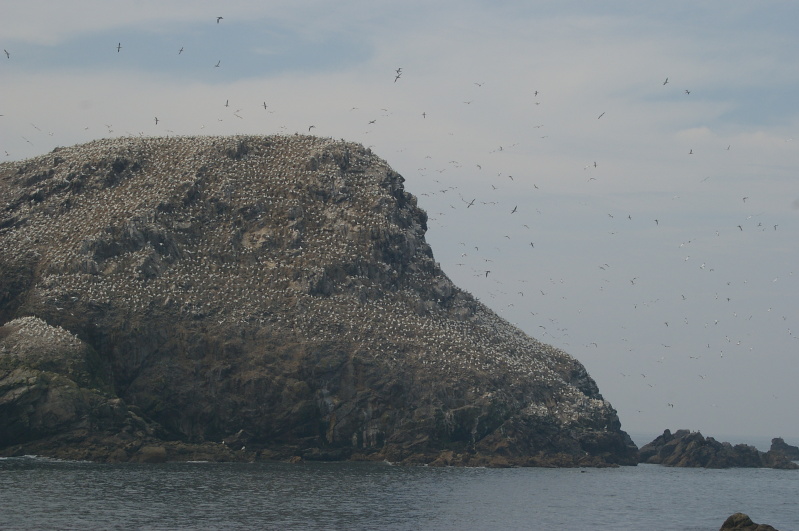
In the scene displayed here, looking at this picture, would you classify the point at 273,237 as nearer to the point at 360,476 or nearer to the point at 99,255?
the point at 99,255

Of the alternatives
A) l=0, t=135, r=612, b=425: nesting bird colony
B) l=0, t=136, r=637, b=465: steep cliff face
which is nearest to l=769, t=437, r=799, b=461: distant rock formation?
l=0, t=136, r=637, b=465: steep cliff face

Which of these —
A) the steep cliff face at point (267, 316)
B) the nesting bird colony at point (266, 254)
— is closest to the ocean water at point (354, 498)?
the steep cliff face at point (267, 316)

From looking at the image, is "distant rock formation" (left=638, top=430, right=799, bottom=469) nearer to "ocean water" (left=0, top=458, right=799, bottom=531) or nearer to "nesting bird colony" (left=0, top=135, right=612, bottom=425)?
"nesting bird colony" (left=0, top=135, right=612, bottom=425)

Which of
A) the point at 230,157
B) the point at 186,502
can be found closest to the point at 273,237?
the point at 230,157

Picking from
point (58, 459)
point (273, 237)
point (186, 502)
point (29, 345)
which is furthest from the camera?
point (273, 237)

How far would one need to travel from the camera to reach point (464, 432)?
111250mm

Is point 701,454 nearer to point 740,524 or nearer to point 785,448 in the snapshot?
point 785,448

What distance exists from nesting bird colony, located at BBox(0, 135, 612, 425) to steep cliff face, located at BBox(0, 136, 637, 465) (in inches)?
10.6

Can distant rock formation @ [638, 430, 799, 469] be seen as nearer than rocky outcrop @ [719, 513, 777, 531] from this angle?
No

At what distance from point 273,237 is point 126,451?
125ft

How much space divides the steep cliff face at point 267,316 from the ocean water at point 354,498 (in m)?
6.24

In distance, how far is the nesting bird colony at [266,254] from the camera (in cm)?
11256

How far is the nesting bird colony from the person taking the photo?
113 meters

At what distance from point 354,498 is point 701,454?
73.6 m
